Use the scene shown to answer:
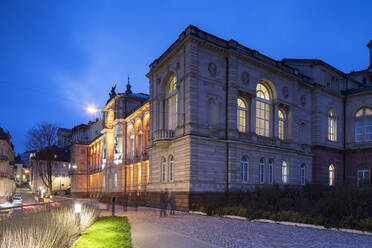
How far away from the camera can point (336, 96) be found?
40.0 m

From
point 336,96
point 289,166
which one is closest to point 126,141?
point 289,166

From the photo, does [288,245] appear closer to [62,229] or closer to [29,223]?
[62,229]

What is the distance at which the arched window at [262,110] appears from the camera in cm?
3091

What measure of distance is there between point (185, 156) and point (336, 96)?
2677cm

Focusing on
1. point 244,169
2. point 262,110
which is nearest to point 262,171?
point 244,169

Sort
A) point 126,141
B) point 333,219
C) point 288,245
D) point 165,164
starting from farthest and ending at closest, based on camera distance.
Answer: point 126,141 < point 165,164 < point 333,219 < point 288,245

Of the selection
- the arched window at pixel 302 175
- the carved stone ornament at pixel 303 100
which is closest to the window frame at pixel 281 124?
the carved stone ornament at pixel 303 100

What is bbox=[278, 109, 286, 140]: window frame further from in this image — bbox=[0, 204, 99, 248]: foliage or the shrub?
bbox=[0, 204, 99, 248]: foliage

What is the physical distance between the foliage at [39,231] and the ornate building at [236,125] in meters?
13.9

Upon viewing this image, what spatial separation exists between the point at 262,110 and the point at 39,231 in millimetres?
27009

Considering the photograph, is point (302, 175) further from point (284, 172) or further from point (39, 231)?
point (39, 231)

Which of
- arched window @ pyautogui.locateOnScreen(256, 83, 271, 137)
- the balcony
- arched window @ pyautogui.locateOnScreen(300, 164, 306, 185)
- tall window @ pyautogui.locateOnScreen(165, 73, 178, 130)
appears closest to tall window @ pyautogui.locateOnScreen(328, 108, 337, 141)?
arched window @ pyautogui.locateOnScreen(300, 164, 306, 185)

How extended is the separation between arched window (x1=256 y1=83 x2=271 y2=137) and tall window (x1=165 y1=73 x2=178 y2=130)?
29.3 feet

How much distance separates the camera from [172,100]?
29797 millimetres
